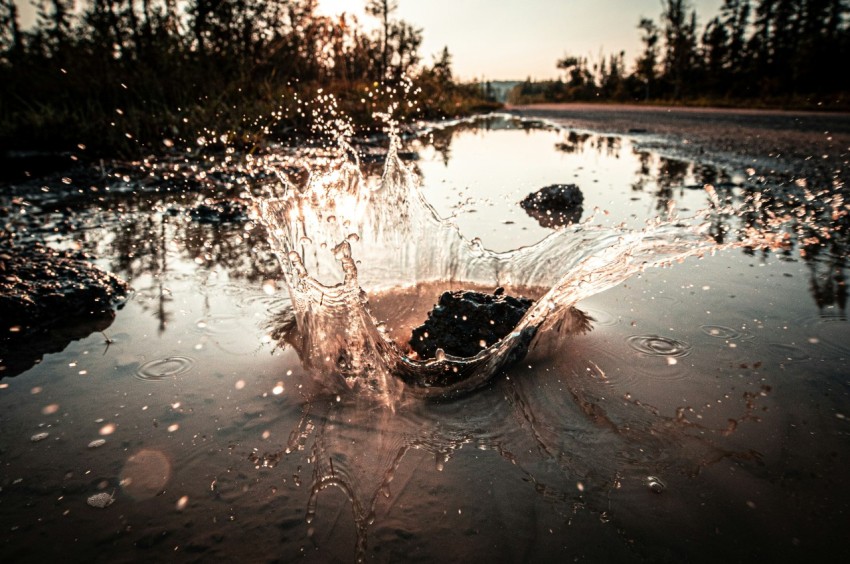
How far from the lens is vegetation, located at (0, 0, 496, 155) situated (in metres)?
8.69

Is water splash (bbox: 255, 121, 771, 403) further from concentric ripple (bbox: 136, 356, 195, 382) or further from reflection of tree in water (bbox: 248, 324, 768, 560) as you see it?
concentric ripple (bbox: 136, 356, 195, 382)

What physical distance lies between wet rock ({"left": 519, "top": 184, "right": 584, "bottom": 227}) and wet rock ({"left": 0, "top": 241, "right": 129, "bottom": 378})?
3883 mm

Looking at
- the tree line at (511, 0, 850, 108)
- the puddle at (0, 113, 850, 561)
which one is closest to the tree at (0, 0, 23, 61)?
the puddle at (0, 113, 850, 561)

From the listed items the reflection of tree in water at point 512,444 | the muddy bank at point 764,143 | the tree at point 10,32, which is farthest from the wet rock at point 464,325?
the tree at point 10,32

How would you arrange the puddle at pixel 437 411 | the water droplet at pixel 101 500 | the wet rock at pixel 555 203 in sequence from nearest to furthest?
the puddle at pixel 437 411 < the water droplet at pixel 101 500 < the wet rock at pixel 555 203

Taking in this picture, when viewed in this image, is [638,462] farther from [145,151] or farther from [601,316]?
[145,151]

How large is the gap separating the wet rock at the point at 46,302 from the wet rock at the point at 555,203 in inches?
153

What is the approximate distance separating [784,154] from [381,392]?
345 inches

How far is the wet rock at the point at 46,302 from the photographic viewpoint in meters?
2.55

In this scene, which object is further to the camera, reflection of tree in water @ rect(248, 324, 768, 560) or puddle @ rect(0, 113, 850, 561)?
reflection of tree in water @ rect(248, 324, 768, 560)

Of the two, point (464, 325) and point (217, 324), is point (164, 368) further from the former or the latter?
point (464, 325)

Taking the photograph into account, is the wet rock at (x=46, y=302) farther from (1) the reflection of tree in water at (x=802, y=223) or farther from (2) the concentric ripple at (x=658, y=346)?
(1) the reflection of tree in water at (x=802, y=223)

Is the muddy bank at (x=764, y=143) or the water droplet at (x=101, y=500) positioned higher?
the muddy bank at (x=764, y=143)

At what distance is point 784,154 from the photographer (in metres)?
7.91
